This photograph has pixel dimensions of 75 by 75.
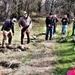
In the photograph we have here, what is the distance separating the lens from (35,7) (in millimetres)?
30453

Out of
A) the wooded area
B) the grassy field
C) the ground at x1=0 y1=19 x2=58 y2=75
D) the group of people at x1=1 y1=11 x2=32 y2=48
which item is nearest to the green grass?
the grassy field

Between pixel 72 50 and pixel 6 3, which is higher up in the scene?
pixel 6 3

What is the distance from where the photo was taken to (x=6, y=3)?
2855cm

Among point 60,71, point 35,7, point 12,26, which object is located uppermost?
point 35,7

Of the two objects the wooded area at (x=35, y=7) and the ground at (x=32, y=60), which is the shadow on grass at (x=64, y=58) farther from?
the wooded area at (x=35, y=7)

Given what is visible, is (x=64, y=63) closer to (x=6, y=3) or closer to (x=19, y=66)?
(x=19, y=66)

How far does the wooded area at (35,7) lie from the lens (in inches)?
1113

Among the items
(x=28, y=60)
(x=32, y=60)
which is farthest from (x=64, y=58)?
(x=28, y=60)

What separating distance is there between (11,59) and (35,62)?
1.11m

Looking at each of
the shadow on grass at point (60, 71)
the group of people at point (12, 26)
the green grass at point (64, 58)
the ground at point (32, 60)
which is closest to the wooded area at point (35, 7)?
the group of people at point (12, 26)

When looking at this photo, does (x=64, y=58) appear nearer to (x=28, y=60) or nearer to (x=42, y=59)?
(x=42, y=59)

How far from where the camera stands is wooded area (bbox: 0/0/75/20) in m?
28.3

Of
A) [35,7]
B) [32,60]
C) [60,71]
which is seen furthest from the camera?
[35,7]

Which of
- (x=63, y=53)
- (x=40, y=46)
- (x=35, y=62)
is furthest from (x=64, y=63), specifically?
(x=40, y=46)
